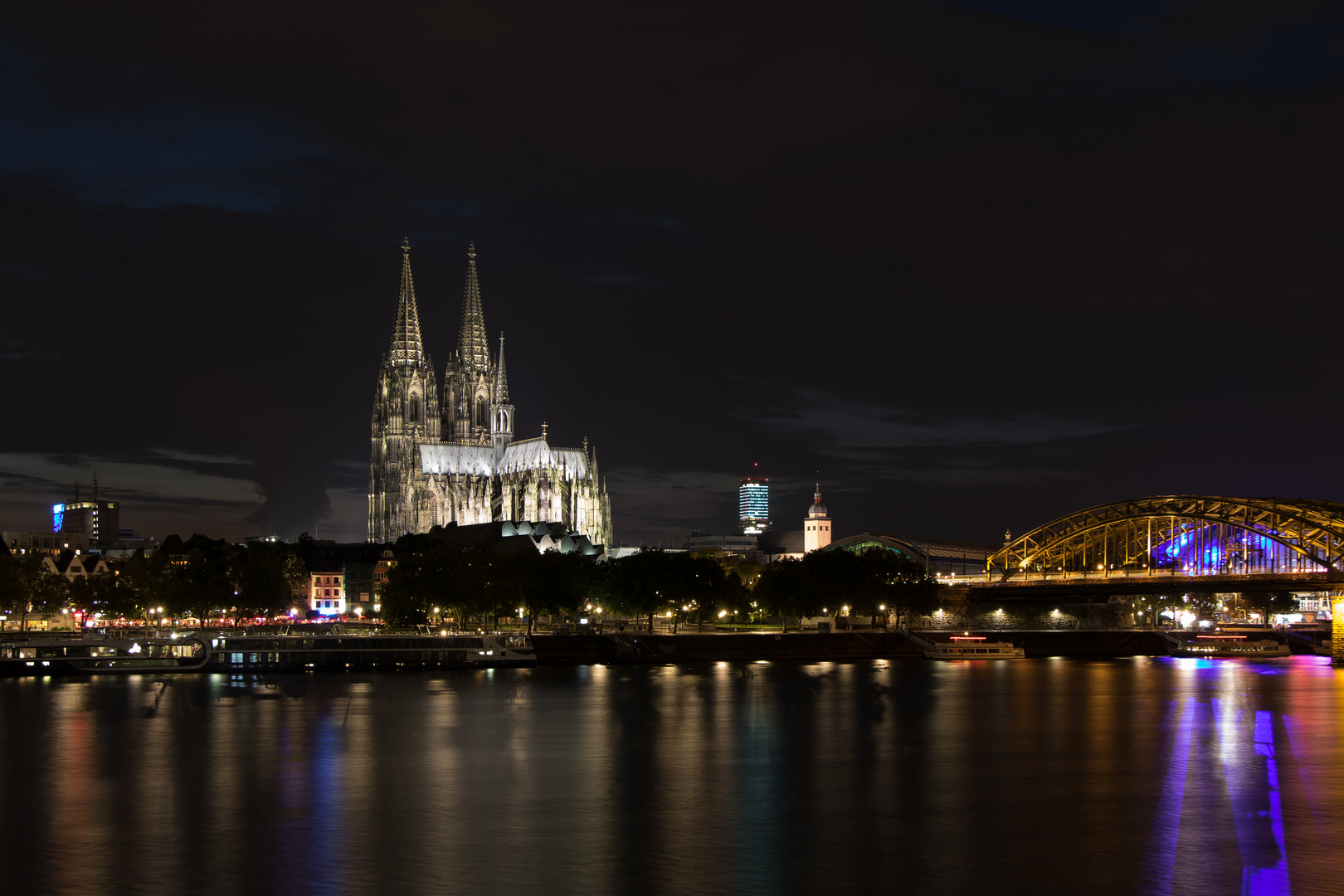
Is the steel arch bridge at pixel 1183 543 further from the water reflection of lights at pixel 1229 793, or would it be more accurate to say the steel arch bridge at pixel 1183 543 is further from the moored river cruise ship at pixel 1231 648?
the water reflection of lights at pixel 1229 793

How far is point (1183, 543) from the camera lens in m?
125

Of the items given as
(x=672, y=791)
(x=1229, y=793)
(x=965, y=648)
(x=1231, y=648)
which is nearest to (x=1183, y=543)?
(x=1231, y=648)

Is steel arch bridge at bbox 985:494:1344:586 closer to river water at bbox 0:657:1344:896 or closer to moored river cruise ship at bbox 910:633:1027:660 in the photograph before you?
moored river cruise ship at bbox 910:633:1027:660

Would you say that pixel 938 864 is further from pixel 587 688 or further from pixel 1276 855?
pixel 587 688

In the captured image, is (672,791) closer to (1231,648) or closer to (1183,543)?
(1231,648)

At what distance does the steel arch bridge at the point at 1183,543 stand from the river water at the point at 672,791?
125 feet

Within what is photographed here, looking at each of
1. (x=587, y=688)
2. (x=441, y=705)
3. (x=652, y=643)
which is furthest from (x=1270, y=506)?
(x=441, y=705)

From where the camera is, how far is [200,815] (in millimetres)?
40062

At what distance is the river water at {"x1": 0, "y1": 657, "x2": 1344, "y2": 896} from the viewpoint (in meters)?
32.9

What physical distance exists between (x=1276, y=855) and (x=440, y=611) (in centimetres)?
9824

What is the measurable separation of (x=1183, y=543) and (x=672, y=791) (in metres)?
91.7

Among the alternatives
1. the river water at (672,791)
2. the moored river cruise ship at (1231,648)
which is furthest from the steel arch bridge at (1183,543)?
the river water at (672,791)

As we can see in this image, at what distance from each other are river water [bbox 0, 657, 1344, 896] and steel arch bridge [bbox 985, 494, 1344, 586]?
38.1 meters

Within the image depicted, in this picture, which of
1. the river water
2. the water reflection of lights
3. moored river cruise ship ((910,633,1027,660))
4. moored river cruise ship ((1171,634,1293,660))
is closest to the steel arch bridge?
moored river cruise ship ((1171,634,1293,660))
